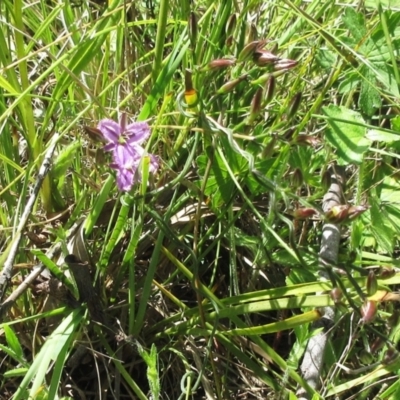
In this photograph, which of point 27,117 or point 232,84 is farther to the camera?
point 27,117

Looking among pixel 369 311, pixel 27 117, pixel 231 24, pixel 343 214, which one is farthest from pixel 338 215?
pixel 27 117

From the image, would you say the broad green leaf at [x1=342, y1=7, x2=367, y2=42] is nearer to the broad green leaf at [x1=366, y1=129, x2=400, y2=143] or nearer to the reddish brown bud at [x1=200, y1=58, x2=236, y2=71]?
the broad green leaf at [x1=366, y1=129, x2=400, y2=143]

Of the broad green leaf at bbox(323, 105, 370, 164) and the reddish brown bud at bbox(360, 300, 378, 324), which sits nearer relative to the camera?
the reddish brown bud at bbox(360, 300, 378, 324)

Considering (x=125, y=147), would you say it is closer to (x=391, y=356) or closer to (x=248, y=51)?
(x=248, y=51)

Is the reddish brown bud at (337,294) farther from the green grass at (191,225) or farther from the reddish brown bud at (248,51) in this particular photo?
the reddish brown bud at (248,51)

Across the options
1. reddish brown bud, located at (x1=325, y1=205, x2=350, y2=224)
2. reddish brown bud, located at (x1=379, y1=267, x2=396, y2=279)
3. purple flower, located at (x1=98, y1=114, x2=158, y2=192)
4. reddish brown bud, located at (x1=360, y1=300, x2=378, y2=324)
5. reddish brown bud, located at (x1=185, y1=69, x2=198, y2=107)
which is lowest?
reddish brown bud, located at (x1=379, y1=267, x2=396, y2=279)

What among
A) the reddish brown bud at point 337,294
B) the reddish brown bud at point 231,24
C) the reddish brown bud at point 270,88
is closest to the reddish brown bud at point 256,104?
the reddish brown bud at point 270,88

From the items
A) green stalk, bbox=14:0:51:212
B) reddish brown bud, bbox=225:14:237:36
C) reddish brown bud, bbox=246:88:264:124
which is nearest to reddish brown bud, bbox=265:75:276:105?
reddish brown bud, bbox=246:88:264:124
